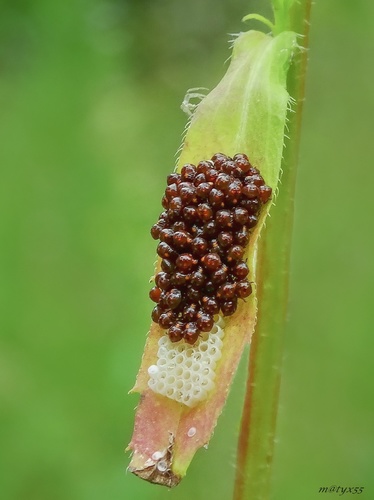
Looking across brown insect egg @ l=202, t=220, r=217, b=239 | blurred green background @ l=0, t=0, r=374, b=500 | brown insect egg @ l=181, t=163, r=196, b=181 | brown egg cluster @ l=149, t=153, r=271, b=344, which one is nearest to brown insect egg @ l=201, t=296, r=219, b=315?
brown egg cluster @ l=149, t=153, r=271, b=344

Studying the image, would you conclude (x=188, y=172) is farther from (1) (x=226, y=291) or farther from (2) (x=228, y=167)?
(1) (x=226, y=291)

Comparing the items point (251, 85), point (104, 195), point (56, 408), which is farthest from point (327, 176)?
point (251, 85)

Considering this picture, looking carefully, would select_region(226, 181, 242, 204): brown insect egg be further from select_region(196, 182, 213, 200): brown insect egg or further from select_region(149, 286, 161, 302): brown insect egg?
select_region(149, 286, 161, 302): brown insect egg

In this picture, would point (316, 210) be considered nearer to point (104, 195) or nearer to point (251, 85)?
point (104, 195)

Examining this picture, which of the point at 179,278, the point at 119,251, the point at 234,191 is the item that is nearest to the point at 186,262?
the point at 179,278

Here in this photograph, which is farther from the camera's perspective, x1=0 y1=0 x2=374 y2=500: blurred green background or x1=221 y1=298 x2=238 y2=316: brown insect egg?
x1=0 y1=0 x2=374 y2=500: blurred green background
